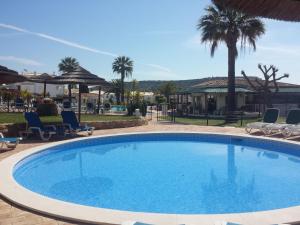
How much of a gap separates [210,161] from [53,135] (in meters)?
6.61

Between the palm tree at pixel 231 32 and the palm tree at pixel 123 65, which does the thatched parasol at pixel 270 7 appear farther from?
the palm tree at pixel 123 65

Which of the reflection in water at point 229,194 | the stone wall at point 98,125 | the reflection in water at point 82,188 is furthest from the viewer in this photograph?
the stone wall at point 98,125

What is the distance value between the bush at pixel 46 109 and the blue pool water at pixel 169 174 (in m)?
7.60

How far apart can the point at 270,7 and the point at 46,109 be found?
1831 centimetres

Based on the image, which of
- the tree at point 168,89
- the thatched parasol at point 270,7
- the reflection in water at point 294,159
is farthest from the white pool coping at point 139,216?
the tree at point 168,89

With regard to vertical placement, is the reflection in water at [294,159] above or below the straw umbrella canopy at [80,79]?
below

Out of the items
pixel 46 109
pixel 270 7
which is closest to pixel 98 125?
pixel 46 109

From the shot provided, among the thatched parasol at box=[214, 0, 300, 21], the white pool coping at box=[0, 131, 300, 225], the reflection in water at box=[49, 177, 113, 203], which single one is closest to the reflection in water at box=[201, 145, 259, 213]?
the white pool coping at box=[0, 131, 300, 225]

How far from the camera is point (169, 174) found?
901cm

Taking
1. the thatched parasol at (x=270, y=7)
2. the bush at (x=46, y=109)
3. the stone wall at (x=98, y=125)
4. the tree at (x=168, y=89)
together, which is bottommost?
the stone wall at (x=98, y=125)

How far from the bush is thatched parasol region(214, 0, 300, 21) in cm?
1790

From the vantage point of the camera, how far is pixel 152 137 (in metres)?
14.8

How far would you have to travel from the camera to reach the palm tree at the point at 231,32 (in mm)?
23328

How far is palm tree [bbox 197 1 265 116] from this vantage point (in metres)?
23.3
